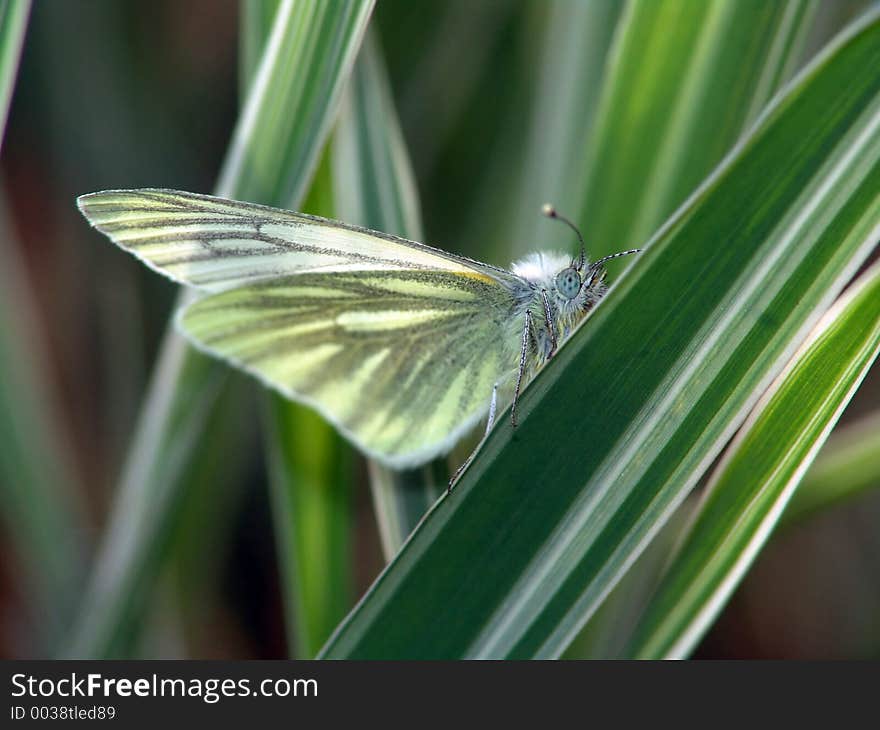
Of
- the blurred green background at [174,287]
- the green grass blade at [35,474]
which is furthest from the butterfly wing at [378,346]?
the green grass blade at [35,474]

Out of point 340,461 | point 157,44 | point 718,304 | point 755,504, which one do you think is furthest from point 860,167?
point 157,44

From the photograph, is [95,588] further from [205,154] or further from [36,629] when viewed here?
[205,154]

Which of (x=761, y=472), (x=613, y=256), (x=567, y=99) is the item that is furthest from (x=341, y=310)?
(x=761, y=472)

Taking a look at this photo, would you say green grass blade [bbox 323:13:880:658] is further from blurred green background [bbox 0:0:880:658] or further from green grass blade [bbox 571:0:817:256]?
blurred green background [bbox 0:0:880:658]

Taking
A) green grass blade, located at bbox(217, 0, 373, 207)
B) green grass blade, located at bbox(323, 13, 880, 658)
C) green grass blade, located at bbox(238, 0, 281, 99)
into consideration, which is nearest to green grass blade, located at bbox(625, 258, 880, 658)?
green grass blade, located at bbox(323, 13, 880, 658)

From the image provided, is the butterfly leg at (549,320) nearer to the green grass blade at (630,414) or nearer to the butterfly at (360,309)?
the butterfly at (360,309)
